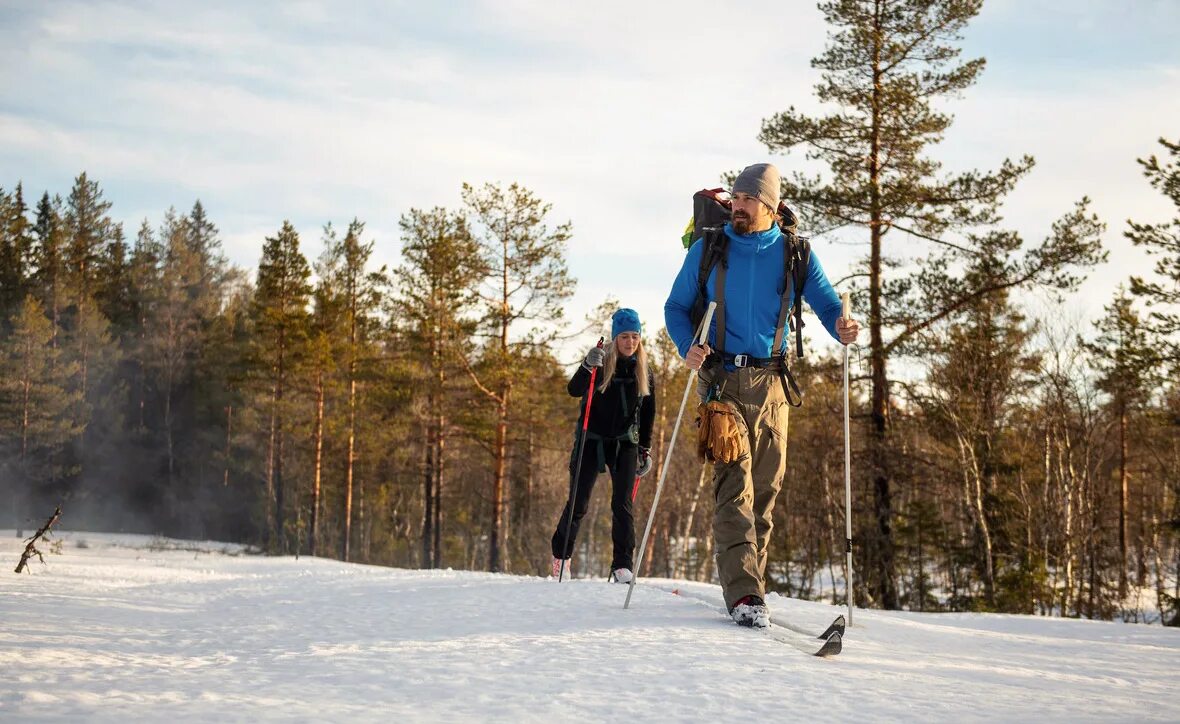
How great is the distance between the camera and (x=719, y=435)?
4980mm

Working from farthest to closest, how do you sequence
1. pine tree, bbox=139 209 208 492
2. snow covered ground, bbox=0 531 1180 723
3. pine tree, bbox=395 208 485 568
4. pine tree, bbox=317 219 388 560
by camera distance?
pine tree, bbox=139 209 208 492 → pine tree, bbox=317 219 388 560 → pine tree, bbox=395 208 485 568 → snow covered ground, bbox=0 531 1180 723

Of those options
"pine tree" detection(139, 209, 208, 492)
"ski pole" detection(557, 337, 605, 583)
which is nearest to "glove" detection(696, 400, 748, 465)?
"ski pole" detection(557, 337, 605, 583)

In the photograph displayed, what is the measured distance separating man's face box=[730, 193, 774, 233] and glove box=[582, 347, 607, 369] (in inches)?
113

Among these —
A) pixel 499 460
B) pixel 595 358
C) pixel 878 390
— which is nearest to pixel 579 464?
pixel 595 358

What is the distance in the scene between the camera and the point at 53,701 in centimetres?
329

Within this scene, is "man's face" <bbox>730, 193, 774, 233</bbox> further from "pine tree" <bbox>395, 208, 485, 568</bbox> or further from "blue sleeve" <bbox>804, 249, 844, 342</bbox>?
"pine tree" <bbox>395, 208, 485, 568</bbox>

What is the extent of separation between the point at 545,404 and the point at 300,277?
1097 cm

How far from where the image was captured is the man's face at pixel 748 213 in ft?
17.3

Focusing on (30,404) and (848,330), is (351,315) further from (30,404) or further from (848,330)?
(848,330)

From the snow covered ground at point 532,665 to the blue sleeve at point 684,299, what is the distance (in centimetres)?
164

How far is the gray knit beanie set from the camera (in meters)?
5.28

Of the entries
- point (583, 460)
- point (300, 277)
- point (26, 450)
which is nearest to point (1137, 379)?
point (583, 460)

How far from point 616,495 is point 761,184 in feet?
11.5

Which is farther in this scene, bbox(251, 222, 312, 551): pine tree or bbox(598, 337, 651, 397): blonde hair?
bbox(251, 222, 312, 551): pine tree
